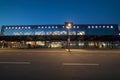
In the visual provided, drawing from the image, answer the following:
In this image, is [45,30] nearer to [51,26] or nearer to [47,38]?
[51,26]

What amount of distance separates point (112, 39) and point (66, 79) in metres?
57.4

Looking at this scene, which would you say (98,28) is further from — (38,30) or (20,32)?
(20,32)

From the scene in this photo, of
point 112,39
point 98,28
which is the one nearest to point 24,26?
point 98,28

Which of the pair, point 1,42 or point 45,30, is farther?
point 45,30

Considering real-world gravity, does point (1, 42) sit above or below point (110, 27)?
below

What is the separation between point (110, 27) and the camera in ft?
271

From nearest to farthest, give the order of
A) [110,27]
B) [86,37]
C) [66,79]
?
[66,79] → [86,37] → [110,27]

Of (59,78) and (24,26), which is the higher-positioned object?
(24,26)

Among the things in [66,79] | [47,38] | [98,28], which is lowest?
[66,79]

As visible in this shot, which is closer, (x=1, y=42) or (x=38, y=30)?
(x=1, y=42)

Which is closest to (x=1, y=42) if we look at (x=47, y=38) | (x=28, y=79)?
(x=47, y=38)

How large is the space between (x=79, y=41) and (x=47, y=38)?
10817mm

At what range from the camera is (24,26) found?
87.9 m

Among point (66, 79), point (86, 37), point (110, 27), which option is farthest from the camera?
point (110, 27)
